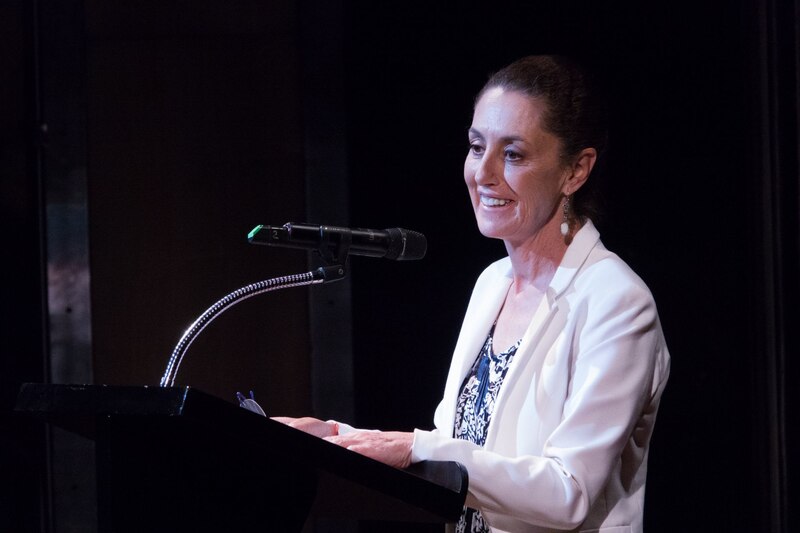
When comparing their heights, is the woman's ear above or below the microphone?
above

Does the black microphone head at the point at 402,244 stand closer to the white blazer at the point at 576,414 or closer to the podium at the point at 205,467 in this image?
the white blazer at the point at 576,414

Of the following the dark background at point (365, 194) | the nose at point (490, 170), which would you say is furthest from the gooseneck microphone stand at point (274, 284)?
the dark background at point (365, 194)

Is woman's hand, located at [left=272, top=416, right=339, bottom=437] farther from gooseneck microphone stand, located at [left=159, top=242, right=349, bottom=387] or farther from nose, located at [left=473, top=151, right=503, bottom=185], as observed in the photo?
nose, located at [left=473, top=151, right=503, bottom=185]

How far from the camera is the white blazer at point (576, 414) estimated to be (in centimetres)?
149

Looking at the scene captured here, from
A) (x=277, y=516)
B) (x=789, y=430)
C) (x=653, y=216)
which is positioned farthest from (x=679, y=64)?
(x=277, y=516)

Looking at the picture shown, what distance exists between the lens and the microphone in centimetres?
138

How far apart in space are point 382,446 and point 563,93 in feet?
2.77

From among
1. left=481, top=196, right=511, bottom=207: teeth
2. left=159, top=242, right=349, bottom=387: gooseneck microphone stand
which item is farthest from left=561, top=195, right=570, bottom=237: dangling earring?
left=159, top=242, right=349, bottom=387: gooseneck microphone stand

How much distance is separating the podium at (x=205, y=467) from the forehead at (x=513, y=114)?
2.80ft

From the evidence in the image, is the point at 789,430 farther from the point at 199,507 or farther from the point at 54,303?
the point at 54,303

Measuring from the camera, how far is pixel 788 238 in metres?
2.51

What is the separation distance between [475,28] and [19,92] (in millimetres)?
1595

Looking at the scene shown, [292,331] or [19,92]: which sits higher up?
[19,92]

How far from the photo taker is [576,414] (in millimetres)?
1545
